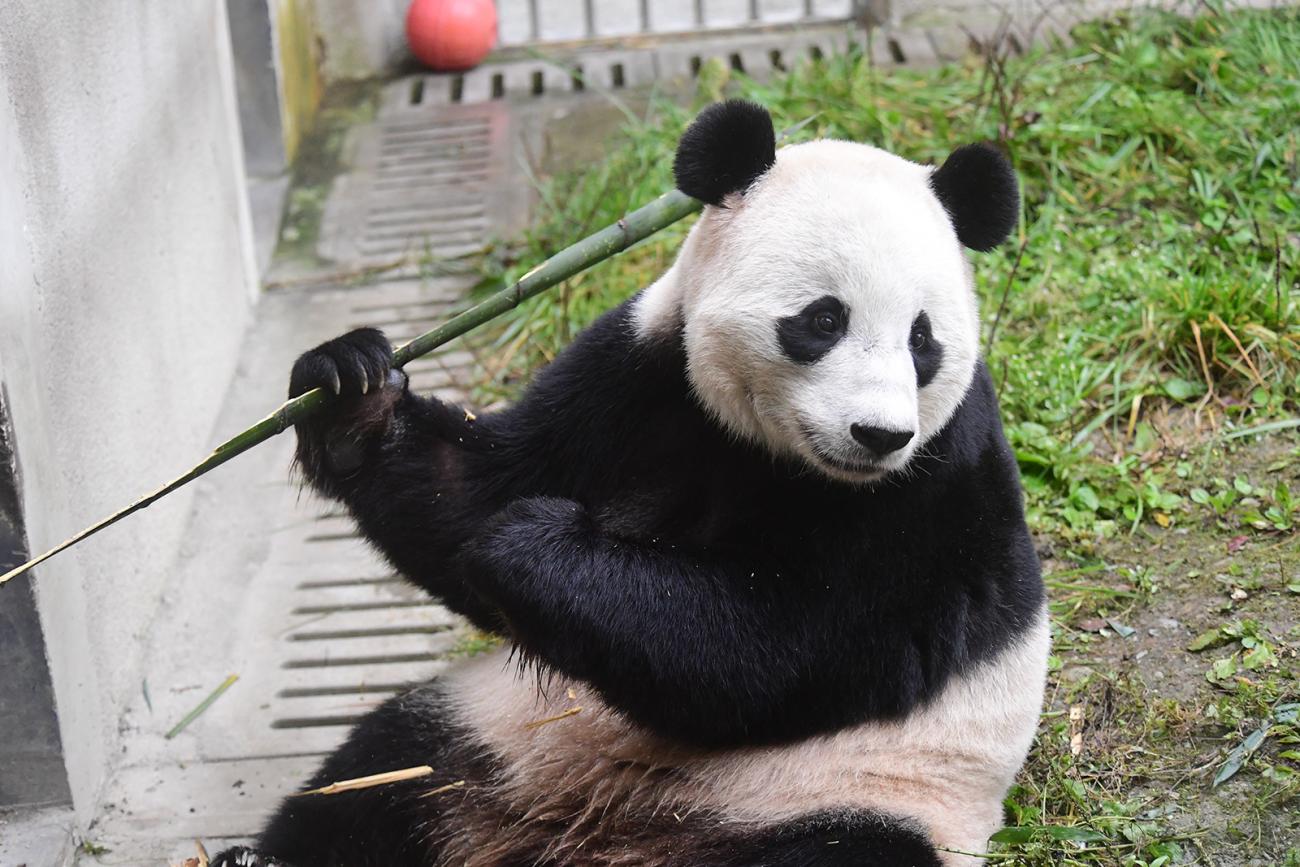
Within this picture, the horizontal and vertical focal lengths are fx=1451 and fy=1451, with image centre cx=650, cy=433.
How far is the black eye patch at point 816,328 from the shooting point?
110 inches

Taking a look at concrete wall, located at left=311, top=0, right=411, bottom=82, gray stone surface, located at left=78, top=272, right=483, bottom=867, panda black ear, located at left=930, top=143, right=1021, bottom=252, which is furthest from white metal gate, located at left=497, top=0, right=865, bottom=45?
panda black ear, located at left=930, top=143, right=1021, bottom=252

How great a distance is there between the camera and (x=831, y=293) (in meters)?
2.80

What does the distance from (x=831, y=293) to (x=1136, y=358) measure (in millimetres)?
2453

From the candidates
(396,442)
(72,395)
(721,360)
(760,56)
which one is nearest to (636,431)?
(721,360)

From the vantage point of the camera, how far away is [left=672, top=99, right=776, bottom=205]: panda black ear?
298cm

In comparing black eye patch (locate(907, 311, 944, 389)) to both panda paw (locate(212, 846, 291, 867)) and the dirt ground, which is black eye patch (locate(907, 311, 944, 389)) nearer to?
the dirt ground

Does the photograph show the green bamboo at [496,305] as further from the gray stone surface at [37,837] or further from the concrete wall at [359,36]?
the concrete wall at [359,36]

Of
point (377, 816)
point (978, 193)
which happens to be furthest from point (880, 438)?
point (377, 816)

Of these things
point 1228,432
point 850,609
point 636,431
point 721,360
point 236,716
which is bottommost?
point 236,716

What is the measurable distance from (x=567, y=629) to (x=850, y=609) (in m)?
0.57

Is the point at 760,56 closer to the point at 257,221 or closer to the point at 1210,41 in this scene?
the point at 1210,41

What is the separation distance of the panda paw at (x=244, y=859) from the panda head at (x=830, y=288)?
1427mm

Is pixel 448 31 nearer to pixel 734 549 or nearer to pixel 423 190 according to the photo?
pixel 423 190

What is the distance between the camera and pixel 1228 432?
448cm
